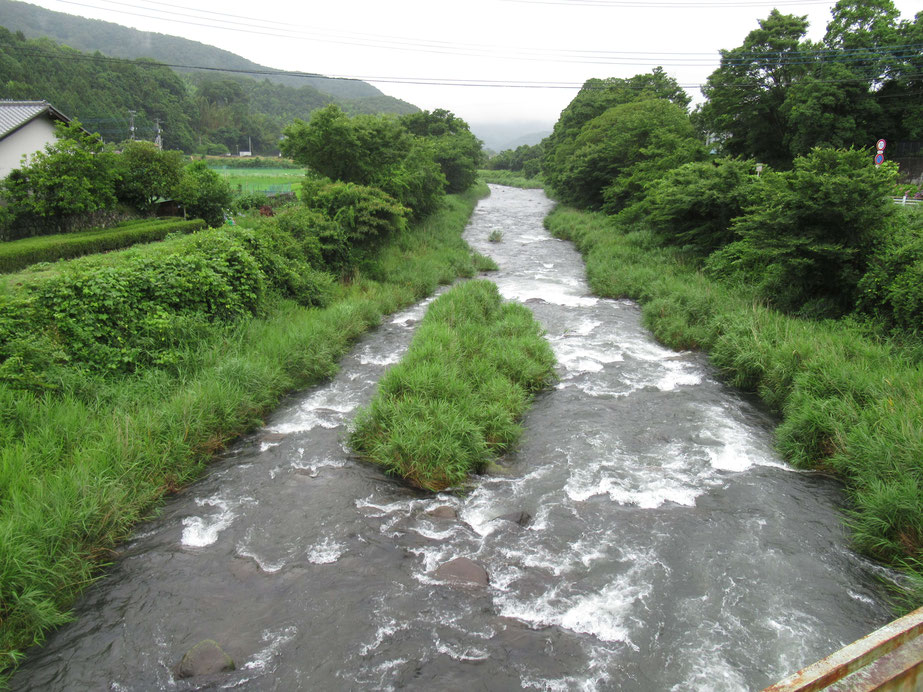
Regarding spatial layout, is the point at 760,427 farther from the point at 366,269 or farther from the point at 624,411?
the point at 366,269

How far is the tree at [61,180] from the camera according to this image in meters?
18.8

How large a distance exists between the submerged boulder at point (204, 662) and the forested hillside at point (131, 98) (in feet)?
126

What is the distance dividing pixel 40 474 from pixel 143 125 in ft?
268

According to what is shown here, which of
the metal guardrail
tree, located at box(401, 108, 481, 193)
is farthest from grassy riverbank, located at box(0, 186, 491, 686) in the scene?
tree, located at box(401, 108, 481, 193)

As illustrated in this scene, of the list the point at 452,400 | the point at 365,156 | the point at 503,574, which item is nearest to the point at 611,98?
the point at 365,156

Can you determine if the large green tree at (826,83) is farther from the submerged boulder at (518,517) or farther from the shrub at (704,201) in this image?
the submerged boulder at (518,517)

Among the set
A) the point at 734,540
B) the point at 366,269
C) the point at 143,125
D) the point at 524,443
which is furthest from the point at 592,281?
the point at 143,125

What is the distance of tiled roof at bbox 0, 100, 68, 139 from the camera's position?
2480 centimetres

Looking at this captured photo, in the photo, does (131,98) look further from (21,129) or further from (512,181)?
(21,129)

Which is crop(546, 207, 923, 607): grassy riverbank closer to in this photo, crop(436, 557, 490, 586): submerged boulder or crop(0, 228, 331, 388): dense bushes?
crop(436, 557, 490, 586): submerged boulder

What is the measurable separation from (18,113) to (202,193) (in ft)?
38.0

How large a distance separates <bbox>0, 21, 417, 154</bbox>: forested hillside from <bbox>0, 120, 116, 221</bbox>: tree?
1723cm

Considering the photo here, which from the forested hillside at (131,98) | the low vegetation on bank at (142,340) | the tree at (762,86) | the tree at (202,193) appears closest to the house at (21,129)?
the tree at (202,193)

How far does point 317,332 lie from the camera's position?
39.5 ft
